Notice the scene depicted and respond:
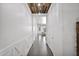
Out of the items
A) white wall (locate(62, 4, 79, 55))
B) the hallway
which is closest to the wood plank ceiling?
white wall (locate(62, 4, 79, 55))

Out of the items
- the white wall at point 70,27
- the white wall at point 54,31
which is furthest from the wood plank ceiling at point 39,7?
the white wall at point 70,27

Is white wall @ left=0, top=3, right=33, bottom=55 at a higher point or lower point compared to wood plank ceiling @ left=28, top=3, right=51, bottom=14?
lower

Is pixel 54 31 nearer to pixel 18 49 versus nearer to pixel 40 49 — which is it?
pixel 40 49

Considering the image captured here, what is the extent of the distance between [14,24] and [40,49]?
561 mm

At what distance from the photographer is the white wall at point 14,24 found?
142 cm

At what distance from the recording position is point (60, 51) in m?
1.68

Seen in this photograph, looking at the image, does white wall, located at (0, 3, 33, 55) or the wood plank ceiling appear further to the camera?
the wood plank ceiling

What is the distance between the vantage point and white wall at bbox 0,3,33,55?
56.1 inches

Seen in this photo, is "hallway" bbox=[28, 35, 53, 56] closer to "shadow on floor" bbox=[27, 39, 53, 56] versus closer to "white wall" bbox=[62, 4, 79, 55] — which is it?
"shadow on floor" bbox=[27, 39, 53, 56]

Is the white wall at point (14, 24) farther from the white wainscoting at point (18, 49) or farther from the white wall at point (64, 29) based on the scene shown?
the white wall at point (64, 29)

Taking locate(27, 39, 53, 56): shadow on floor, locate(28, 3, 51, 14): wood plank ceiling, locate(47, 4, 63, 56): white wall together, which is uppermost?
locate(28, 3, 51, 14): wood plank ceiling

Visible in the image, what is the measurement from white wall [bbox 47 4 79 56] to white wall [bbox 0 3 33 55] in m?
0.38

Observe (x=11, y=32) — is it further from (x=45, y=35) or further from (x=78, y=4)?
(x=78, y=4)

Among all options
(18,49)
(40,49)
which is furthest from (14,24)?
(40,49)
